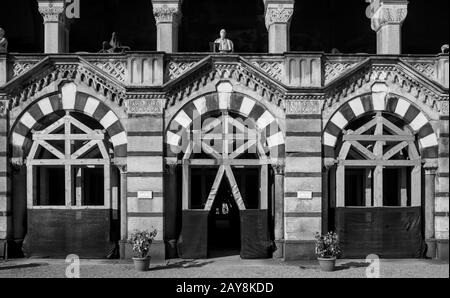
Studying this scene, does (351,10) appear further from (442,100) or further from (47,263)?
(47,263)

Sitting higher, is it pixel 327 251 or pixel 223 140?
pixel 223 140

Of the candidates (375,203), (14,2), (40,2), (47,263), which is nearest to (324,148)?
(375,203)

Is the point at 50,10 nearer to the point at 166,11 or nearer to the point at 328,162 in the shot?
the point at 166,11

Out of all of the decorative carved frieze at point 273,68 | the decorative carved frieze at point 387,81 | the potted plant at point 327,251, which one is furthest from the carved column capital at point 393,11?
the potted plant at point 327,251

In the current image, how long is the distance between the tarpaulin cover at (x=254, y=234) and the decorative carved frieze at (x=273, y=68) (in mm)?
4468

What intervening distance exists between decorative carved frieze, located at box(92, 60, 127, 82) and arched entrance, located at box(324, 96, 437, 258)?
6.91m

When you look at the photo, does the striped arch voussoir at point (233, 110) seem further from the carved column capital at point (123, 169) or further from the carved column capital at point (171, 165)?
the carved column capital at point (123, 169)

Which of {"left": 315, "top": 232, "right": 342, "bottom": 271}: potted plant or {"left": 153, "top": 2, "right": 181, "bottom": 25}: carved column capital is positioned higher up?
{"left": 153, "top": 2, "right": 181, "bottom": 25}: carved column capital

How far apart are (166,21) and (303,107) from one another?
549cm

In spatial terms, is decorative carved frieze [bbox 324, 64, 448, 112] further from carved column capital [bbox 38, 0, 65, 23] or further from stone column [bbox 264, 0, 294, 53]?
carved column capital [bbox 38, 0, 65, 23]

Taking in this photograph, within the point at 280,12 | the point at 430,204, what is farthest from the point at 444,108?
the point at 280,12

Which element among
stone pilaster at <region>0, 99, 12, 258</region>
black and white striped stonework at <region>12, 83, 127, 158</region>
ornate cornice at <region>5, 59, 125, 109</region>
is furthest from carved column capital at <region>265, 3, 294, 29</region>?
stone pilaster at <region>0, 99, 12, 258</region>

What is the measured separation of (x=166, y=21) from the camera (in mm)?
16672

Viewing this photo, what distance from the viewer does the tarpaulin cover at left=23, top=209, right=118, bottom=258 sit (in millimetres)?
15883
